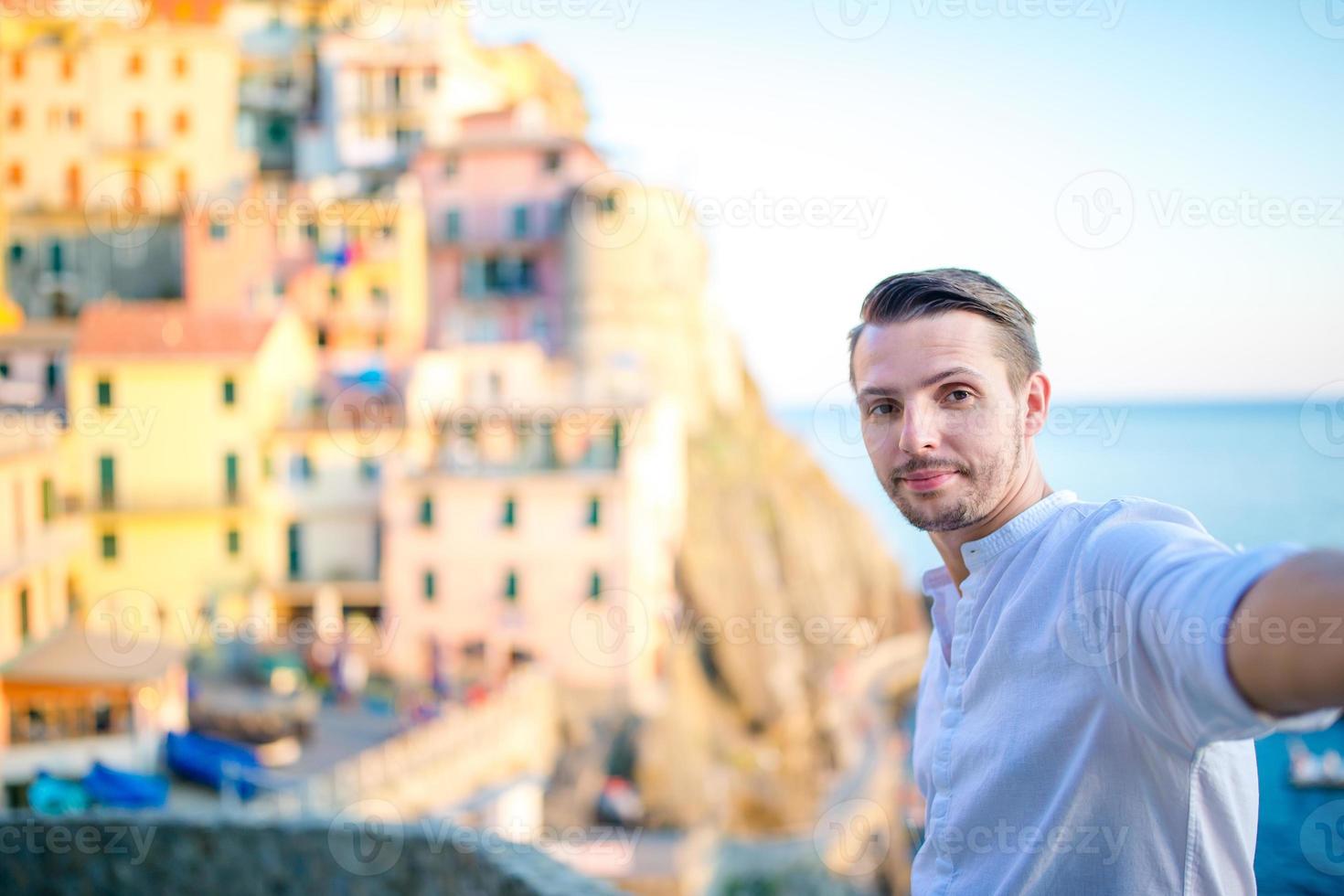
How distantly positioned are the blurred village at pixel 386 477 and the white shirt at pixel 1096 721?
16.2 m

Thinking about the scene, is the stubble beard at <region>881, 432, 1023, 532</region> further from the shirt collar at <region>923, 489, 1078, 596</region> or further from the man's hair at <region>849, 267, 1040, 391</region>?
the man's hair at <region>849, 267, 1040, 391</region>

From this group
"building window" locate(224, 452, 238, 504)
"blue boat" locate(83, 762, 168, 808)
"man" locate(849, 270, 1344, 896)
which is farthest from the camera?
"building window" locate(224, 452, 238, 504)

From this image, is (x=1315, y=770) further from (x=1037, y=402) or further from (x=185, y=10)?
(x=185, y=10)

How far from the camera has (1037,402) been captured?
6.51ft

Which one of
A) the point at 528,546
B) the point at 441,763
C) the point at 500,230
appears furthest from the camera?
the point at 500,230

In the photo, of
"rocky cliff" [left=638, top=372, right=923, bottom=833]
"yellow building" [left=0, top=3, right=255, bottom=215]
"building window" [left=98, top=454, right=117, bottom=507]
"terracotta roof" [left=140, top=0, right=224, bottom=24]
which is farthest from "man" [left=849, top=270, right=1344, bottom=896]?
"terracotta roof" [left=140, top=0, right=224, bottom=24]

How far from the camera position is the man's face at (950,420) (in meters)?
1.88

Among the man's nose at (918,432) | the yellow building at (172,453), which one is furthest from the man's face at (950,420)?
the yellow building at (172,453)

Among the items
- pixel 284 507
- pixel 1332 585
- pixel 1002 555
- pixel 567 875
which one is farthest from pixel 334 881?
pixel 284 507

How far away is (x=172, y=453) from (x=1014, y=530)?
28.9 m

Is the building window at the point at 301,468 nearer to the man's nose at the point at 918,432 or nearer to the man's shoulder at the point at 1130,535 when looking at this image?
the man's nose at the point at 918,432

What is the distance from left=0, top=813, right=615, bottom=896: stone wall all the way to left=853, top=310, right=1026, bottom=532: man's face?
7.51 meters

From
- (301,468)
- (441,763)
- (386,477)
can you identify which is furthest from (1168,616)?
(301,468)

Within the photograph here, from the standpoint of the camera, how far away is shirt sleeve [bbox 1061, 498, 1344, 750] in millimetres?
1328
